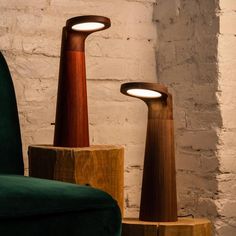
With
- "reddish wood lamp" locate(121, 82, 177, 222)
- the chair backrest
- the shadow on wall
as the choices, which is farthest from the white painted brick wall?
the chair backrest

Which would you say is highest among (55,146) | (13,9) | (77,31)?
(13,9)

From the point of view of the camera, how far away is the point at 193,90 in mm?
2129

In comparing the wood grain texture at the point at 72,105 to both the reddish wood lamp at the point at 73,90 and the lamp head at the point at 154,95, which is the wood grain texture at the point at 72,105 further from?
the lamp head at the point at 154,95

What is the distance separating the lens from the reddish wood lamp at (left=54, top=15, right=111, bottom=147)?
177cm

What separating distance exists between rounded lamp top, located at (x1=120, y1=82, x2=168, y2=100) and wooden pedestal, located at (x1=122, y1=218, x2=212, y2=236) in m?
0.36

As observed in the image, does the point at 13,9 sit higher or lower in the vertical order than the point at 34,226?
higher

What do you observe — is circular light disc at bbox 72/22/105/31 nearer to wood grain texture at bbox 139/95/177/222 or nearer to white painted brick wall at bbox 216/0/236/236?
wood grain texture at bbox 139/95/177/222

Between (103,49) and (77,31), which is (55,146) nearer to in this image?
(77,31)

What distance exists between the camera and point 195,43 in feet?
6.98

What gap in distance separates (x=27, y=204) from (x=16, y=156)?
2.05ft

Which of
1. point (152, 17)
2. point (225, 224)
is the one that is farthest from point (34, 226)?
point (152, 17)

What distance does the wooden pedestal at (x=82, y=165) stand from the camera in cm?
170

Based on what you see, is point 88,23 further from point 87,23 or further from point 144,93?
point 144,93

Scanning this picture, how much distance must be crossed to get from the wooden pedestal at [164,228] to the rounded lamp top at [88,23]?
1.87 ft
